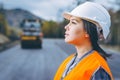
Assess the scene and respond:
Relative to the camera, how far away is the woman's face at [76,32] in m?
2.81

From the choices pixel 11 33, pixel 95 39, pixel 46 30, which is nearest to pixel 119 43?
pixel 11 33

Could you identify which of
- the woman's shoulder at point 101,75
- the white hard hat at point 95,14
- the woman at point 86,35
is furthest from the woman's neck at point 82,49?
the woman's shoulder at point 101,75

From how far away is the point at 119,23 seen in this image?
68.7 metres

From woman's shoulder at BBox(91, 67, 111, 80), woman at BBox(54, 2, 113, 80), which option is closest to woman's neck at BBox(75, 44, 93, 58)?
woman at BBox(54, 2, 113, 80)

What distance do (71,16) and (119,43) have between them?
197 ft

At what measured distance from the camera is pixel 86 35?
2.81 m

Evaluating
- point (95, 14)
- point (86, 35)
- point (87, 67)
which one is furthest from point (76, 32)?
point (87, 67)

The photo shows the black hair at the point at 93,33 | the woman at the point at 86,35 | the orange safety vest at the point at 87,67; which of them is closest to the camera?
the orange safety vest at the point at 87,67

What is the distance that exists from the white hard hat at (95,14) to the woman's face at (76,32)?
0.06 m

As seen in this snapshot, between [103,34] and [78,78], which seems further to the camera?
[103,34]

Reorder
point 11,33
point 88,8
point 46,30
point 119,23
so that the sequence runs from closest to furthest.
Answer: point 88,8
point 119,23
point 11,33
point 46,30

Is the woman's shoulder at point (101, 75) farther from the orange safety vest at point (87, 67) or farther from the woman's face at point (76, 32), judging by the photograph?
the woman's face at point (76, 32)

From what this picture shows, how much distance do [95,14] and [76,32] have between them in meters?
0.18

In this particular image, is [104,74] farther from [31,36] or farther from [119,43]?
[119,43]
